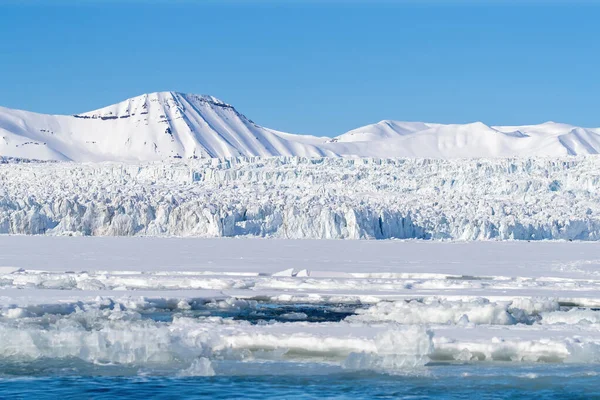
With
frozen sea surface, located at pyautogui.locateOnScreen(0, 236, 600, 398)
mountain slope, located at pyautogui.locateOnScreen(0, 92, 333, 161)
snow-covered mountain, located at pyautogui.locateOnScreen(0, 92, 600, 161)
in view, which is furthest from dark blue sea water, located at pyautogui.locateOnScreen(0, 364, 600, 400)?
mountain slope, located at pyautogui.locateOnScreen(0, 92, 333, 161)

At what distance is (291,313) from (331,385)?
14.6 ft

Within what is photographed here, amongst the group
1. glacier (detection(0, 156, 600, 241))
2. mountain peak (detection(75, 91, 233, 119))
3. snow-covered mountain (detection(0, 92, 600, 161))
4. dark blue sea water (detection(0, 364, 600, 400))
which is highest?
mountain peak (detection(75, 91, 233, 119))

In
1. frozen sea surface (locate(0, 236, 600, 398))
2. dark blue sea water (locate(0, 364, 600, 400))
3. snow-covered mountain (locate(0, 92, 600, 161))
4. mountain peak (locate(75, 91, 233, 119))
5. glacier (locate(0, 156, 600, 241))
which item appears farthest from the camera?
mountain peak (locate(75, 91, 233, 119))

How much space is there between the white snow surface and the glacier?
14.1m

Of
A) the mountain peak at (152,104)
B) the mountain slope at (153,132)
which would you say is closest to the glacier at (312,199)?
the mountain slope at (153,132)

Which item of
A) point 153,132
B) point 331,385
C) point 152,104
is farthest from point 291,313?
point 152,104

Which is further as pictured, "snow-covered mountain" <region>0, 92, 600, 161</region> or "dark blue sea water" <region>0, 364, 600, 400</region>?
"snow-covered mountain" <region>0, 92, 600, 161</region>

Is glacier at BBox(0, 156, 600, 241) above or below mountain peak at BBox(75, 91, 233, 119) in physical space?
below

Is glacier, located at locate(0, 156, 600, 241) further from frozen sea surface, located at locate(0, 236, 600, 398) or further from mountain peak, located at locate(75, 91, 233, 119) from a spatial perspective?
mountain peak, located at locate(75, 91, 233, 119)

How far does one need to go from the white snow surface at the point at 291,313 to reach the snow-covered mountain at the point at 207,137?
4329 inches

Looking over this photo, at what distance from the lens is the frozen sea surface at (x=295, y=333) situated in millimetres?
7988

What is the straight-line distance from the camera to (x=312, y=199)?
136 ft

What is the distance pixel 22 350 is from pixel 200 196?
3427 centimetres

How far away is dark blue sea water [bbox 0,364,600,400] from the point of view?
297 inches
